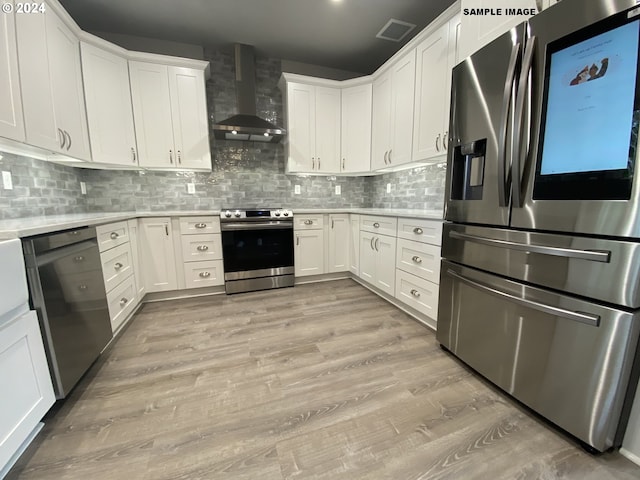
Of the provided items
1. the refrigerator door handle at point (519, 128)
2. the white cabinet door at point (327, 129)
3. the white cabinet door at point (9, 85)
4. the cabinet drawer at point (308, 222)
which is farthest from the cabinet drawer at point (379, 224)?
the white cabinet door at point (9, 85)

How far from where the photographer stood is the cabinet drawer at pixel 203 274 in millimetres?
2822

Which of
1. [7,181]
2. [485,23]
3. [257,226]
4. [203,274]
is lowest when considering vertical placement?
[203,274]

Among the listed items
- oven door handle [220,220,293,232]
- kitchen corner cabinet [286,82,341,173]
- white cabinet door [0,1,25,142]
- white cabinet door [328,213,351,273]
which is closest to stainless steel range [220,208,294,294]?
oven door handle [220,220,293,232]

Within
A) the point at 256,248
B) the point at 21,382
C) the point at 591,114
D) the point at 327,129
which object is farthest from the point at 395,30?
the point at 21,382

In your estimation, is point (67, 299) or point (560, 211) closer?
point (560, 211)

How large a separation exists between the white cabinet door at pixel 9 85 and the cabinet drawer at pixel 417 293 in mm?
2911

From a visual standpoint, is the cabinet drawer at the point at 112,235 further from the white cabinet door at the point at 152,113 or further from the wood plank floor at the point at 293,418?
the white cabinet door at the point at 152,113

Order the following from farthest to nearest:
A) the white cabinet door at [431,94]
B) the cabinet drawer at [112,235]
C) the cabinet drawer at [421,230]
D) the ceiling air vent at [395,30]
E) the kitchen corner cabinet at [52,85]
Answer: the ceiling air vent at [395,30], the white cabinet door at [431,94], the cabinet drawer at [421,230], the cabinet drawer at [112,235], the kitchen corner cabinet at [52,85]

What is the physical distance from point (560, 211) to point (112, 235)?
2801 millimetres

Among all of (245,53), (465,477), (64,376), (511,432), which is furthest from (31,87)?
(511,432)

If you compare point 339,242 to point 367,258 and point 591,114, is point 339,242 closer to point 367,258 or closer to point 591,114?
point 367,258

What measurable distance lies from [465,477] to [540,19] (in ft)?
6.35

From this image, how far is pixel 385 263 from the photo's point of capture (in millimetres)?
2654

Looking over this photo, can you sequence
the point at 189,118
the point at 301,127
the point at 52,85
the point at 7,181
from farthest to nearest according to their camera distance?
1. the point at 301,127
2. the point at 189,118
3. the point at 52,85
4. the point at 7,181
